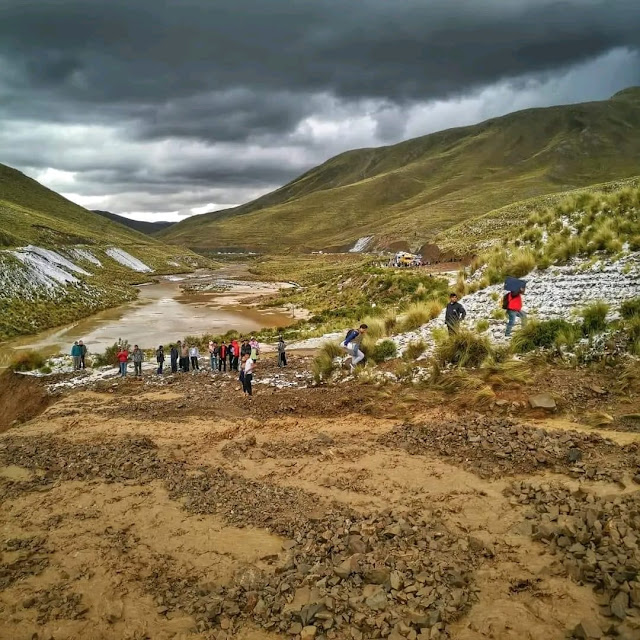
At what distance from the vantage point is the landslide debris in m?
7.94

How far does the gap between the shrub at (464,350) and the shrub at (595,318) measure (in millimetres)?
2486

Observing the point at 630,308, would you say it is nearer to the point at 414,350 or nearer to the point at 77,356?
the point at 414,350

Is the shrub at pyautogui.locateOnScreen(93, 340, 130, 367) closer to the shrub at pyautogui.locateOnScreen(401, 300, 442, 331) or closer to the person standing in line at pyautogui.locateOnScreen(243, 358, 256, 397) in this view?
the person standing in line at pyautogui.locateOnScreen(243, 358, 256, 397)

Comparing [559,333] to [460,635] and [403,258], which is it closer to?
[460,635]

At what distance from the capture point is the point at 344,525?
7.57 meters

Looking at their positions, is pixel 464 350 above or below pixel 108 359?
above

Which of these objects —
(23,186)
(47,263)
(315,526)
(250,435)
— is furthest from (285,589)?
(23,186)

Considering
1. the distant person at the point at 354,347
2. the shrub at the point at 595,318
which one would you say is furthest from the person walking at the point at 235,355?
the shrub at the point at 595,318

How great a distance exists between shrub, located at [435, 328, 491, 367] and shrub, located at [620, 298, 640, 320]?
134 inches

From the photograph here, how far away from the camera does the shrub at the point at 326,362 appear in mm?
16250

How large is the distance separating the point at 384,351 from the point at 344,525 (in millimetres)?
8733

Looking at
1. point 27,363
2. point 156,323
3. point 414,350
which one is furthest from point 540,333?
point 156,323

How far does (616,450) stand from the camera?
8219 millimetres

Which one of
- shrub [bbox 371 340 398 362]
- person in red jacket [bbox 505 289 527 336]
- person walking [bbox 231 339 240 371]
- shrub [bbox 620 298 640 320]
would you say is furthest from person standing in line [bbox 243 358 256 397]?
shrub [bbox 620 298 640 320]
